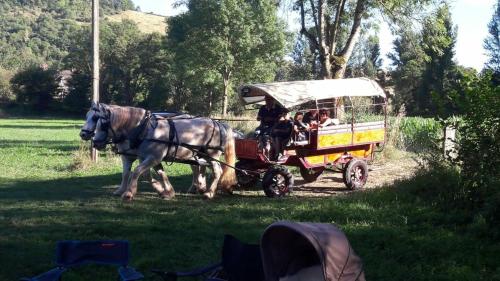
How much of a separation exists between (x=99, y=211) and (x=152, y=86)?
56629 millimetres

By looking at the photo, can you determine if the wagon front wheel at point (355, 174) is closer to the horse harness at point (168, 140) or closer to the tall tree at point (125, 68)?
the horse harness at point (168, 140)

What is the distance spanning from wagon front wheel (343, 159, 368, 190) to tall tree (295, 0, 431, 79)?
933cm

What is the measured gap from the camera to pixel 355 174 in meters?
13.9

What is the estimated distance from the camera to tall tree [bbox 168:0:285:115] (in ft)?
160

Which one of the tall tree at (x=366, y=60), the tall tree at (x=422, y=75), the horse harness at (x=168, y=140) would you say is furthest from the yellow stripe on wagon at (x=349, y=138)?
the tall tree at (x=366, y=60)

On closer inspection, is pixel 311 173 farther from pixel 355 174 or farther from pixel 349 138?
pixel 349 138

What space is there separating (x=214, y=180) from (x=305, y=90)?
9.00 feet

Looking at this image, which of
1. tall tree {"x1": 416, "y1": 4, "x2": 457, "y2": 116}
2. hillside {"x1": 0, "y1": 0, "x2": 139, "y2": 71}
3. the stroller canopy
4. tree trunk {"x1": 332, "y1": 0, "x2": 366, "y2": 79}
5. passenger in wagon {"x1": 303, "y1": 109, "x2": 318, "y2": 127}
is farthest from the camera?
hillside {"x1": 0, "y1": 0, "x2": 139, "y2": 71}

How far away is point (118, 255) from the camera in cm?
538

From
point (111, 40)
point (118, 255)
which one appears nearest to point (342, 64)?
point (118, 255)

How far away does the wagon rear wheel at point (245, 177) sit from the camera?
12.8m

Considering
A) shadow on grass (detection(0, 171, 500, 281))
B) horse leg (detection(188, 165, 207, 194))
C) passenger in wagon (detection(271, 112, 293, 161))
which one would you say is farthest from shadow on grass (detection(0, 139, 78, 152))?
passenger in wagon (detection(271, 112, 293, 161))

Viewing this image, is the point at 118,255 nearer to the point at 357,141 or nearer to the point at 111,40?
the point at 357,141

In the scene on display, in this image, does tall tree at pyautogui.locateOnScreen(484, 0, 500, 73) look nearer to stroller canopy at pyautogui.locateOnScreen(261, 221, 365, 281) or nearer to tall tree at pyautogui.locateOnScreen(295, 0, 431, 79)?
tall tree at pyautogui.locateOnScreen(295, 0, 431, 79)
